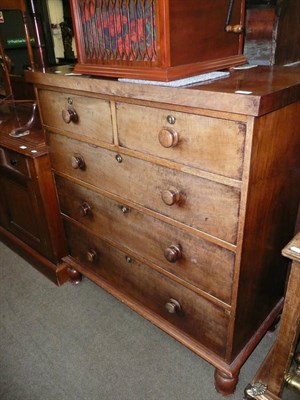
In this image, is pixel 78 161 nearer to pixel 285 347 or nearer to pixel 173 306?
pixel 173 306

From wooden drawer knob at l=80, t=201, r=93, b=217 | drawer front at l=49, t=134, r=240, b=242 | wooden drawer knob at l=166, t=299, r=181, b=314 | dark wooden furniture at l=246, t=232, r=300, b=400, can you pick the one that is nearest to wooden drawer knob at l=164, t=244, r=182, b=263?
drawer front at l=49, t=134, r=240, b=242

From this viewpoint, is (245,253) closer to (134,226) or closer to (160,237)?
(160,237)

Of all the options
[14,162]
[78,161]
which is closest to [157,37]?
[78,161]

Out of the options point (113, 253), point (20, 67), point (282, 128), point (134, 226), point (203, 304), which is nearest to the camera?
point (282, 128)

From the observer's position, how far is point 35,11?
1.51m

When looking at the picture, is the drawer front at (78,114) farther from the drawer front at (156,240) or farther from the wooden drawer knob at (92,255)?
the wooden drawer knob at (92,255)

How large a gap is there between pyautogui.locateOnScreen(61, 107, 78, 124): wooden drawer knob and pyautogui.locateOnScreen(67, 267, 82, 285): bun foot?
2.90ft

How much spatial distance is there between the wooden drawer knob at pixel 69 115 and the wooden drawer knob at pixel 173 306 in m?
0.79

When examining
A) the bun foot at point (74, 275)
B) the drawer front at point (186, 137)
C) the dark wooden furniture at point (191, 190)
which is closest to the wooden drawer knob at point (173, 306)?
the dark wooden furniture at point (191, 190)

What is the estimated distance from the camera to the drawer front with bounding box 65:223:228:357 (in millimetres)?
1182

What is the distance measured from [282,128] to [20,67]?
218cm

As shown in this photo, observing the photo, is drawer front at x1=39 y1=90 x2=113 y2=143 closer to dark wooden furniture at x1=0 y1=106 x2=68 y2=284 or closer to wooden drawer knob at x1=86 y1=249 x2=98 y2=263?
dark wooden furniture at x1=0 y1=106 x2=68 y2=284

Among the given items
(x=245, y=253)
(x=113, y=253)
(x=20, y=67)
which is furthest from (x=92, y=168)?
(x=20, y=67)

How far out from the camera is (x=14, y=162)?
1681 mm
